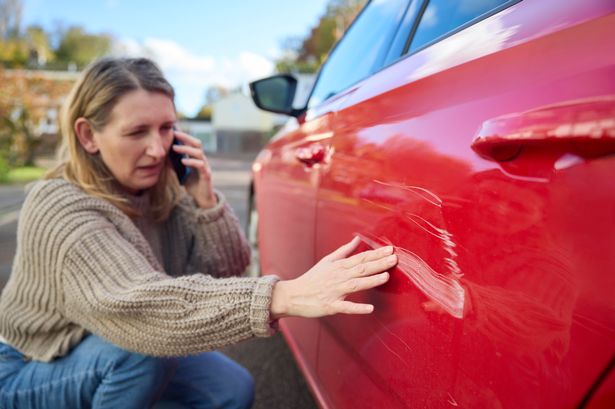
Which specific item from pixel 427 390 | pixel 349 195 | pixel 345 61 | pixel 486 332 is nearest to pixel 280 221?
pixel 345 61

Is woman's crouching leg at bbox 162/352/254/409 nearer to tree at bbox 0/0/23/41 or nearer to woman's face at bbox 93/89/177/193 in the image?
woman's face at bbox 93/89/177/193

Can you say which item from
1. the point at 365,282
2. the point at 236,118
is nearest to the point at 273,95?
the point at 365,282

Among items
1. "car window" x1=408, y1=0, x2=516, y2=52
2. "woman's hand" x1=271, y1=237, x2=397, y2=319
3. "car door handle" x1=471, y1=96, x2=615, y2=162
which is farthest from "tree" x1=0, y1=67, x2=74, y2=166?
"car door handle" x1=471, y1=96, x2=615, y2=162

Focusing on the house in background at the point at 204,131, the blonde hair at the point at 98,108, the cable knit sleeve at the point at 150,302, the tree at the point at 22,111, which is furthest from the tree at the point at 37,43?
the cable knit sleeve at the point at 150,302

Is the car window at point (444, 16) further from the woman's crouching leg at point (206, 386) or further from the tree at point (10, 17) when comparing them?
the tree at point (10, 17)

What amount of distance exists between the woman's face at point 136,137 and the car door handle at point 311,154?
44 cm

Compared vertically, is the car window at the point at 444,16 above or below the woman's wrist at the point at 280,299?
above

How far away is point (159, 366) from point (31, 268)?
1.54 ft

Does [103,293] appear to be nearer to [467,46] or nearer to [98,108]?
[98,108]

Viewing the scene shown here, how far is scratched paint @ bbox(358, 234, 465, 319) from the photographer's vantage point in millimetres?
849

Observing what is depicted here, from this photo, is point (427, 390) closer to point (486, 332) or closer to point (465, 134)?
point (486, 332)

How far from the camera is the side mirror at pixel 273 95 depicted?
237 centimetres

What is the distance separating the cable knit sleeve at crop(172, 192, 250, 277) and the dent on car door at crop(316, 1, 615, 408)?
0.90m

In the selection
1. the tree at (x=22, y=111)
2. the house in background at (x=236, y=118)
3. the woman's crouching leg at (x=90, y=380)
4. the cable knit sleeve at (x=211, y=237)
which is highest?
the cable knit sleeve at (x=211, y=237)
